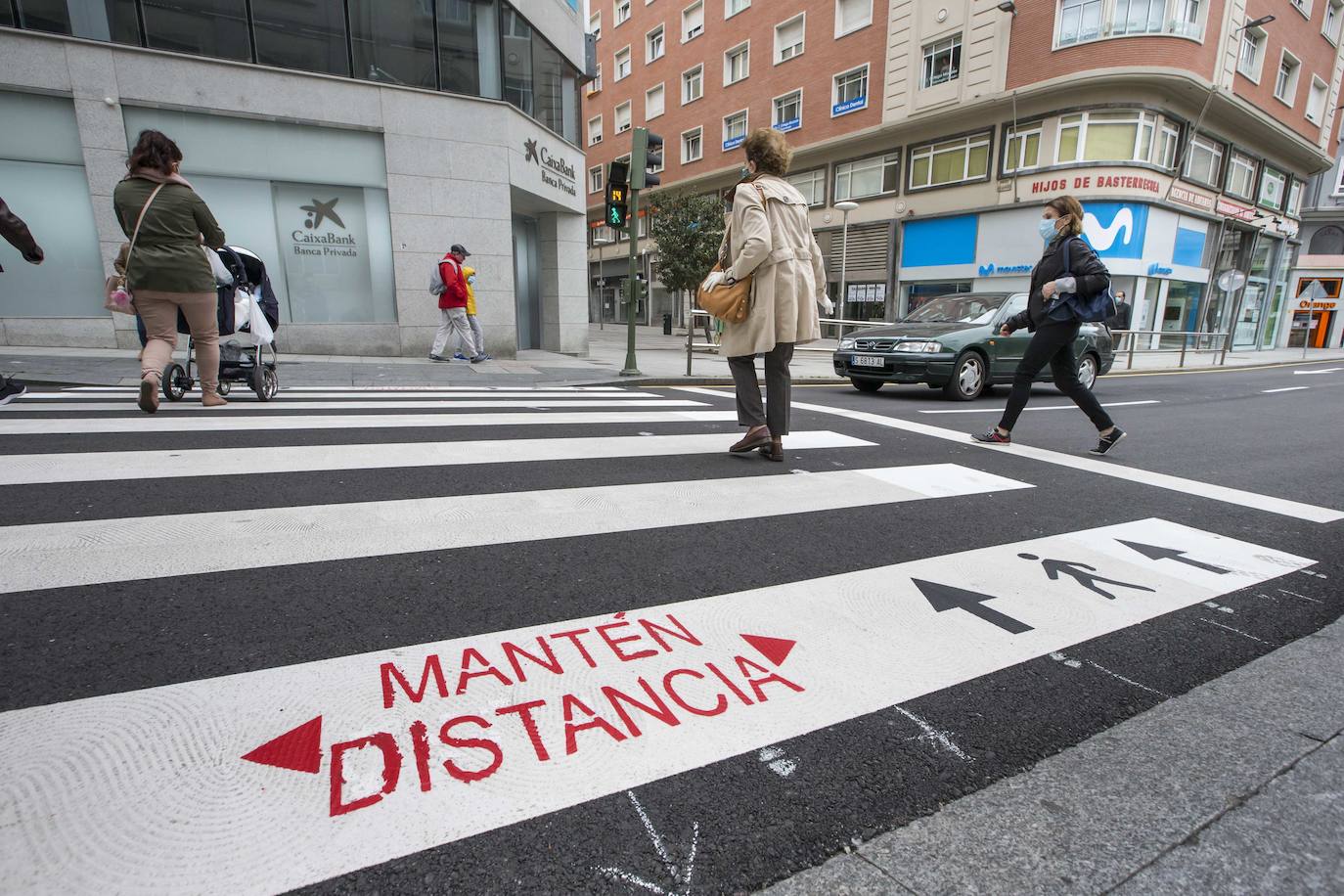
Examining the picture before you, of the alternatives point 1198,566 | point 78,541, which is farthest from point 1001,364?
point 78,541

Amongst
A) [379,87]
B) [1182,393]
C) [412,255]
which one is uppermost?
[379,87]

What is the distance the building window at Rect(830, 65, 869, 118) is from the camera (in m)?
25.9

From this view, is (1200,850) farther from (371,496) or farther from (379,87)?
(379,87)

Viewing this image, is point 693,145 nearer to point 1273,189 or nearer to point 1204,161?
point 1204,161

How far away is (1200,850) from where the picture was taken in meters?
1.27

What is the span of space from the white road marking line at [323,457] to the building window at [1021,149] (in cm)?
2165

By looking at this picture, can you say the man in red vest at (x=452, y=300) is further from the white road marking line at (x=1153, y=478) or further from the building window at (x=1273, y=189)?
the building window at (x=1273, y=189)

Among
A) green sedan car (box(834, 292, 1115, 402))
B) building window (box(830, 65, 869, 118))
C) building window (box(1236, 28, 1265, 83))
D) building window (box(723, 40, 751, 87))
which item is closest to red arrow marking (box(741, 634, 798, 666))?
green sedan car (box(834, 292, 1115, 402))

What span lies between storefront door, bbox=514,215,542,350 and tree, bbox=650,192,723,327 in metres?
8.23

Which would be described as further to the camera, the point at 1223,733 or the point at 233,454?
the point at 233,454

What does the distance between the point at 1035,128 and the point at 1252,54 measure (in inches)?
403

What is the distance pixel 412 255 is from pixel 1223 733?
42.9 ft

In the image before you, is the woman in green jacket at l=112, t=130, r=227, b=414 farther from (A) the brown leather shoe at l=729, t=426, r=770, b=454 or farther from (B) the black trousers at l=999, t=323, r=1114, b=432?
(B) the black trousers at l=999, t=323, r=1114, b=432

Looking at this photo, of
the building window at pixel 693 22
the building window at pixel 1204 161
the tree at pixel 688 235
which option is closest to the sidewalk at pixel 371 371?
the tree at pixel 688 235
